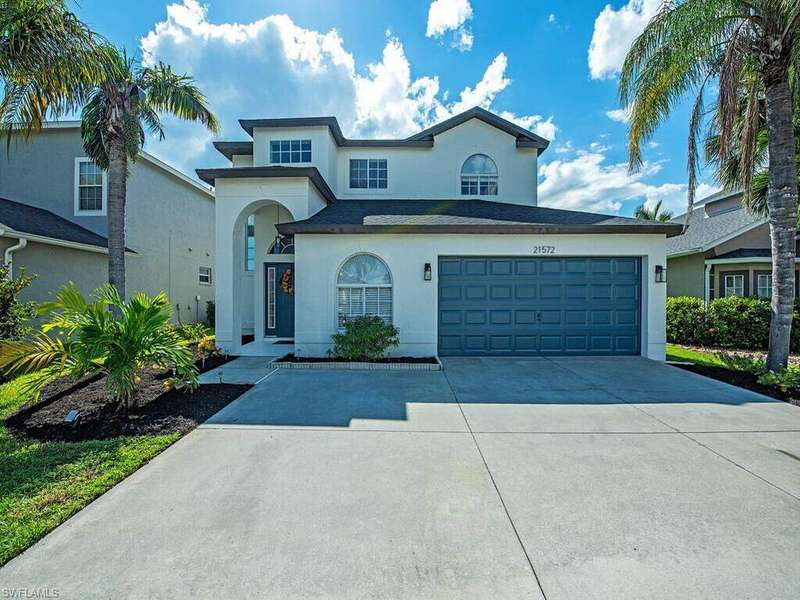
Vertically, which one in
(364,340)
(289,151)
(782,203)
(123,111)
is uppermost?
(289,151)

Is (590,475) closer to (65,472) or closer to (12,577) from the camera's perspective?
(12,577)

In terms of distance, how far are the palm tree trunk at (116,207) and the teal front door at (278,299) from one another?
4254 mm

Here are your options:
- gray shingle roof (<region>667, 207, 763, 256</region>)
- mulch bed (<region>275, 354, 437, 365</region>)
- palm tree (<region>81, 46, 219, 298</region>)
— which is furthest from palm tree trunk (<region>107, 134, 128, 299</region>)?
gray shingle roof (<region>667, 207, 763, 256</region>)

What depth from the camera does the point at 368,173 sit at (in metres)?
14.0

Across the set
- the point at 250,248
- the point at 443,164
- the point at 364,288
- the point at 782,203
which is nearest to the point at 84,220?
the point at 250,248

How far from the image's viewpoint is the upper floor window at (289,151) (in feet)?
42.6

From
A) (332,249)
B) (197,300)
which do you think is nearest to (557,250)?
(332,249)

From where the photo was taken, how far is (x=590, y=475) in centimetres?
385

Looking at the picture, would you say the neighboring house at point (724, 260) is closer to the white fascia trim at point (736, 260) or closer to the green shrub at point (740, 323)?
the white fascia trim at point (736, 260)

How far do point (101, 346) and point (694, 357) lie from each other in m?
13.8

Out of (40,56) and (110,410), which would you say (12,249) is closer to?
(40,56)

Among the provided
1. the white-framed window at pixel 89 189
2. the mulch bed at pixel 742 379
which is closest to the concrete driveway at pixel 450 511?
the mulch bed at pixel 742 379

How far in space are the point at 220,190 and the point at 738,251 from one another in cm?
1922

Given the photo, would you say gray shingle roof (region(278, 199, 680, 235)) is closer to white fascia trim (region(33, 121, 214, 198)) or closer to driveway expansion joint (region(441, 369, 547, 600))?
driveway expansion joint (region(441, 369, 547, 600))
